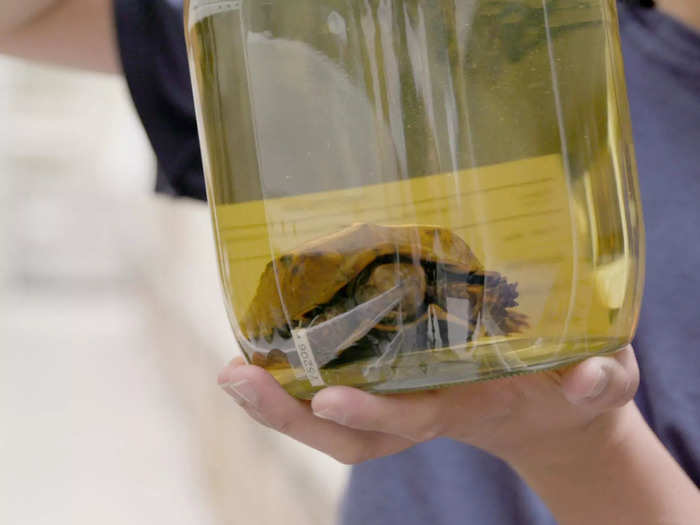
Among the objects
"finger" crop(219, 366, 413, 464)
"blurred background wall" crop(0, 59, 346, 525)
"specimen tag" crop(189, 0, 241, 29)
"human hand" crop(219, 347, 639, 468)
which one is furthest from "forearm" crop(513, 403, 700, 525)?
"blurred background wall" crop(0, 59, 346, 525)

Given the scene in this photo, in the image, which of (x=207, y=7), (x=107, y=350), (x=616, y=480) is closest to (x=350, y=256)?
(x=207, y=7)

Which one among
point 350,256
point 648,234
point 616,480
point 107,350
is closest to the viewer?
point 350,256

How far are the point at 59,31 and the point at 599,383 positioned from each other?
1.43ft

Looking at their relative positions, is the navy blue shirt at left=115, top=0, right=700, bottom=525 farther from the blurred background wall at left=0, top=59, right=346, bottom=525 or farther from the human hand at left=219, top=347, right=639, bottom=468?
the blurred background wall at left=0, top=59, right=346, bottom=525

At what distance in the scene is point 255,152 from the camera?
0.34 m

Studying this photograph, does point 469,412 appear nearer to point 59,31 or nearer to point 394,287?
point 394,287

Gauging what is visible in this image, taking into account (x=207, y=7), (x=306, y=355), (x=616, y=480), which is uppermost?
(x=207, y=7)

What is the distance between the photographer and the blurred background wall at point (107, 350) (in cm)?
118

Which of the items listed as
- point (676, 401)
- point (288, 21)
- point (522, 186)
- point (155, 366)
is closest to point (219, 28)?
point (288, 21)

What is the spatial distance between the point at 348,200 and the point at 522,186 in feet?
0.21

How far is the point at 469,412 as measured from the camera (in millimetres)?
381

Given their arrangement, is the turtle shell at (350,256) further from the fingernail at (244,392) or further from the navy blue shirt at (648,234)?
the navy blue shirt at (648,234)

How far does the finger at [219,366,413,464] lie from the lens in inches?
13.1

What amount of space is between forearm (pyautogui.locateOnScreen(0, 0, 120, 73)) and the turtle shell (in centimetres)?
32
